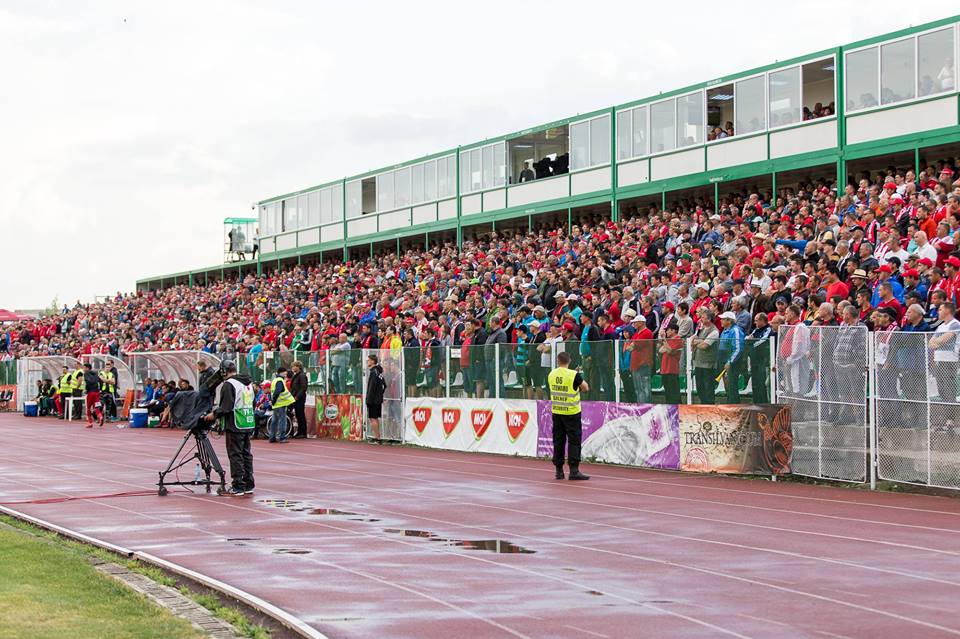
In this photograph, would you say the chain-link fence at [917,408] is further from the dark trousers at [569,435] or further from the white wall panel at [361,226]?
the white wall panel at [361,226]

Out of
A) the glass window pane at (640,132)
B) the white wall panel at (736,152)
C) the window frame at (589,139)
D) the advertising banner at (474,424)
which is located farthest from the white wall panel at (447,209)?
the advertising banner at (474,424)

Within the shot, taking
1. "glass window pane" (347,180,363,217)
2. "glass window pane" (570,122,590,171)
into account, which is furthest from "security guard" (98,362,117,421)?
"glass window pane" (570,122,590,171)

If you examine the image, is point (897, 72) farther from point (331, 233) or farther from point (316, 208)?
point (316, 208)

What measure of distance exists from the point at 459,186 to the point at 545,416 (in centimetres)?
2658

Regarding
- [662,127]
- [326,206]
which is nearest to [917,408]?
[662,127]

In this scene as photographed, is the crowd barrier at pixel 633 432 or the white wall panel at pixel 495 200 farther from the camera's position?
the white wall panel at pixel 495 200

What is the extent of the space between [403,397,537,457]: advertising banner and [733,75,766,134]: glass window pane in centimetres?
1344

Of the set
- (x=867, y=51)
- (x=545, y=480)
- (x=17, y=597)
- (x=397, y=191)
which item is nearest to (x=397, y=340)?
(x=545, y=480)

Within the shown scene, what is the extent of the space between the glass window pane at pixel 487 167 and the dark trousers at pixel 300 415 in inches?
680

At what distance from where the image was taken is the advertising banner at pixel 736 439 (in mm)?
19000

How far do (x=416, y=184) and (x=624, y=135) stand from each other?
48.2 ft

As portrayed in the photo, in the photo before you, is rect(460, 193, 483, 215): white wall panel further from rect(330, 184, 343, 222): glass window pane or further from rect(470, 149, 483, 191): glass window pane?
rect(330, 184, 343, 222): glass window pane

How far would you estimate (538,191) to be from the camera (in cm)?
4525

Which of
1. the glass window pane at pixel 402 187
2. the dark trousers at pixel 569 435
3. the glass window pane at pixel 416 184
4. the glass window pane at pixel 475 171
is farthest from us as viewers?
the glass window pane at pixel 402 187
